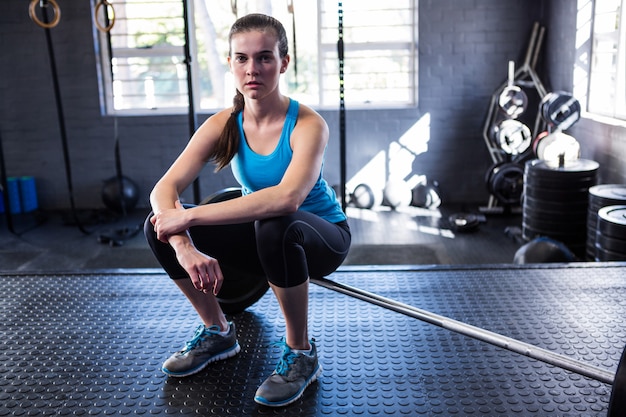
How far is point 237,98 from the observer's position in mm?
1758

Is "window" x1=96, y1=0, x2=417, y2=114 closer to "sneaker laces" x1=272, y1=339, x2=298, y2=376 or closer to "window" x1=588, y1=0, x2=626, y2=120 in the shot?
"window" x1=588, y1=0, x2=626, y2=120

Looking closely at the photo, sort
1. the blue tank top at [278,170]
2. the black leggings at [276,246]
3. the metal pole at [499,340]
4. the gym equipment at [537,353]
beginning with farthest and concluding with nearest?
the blue tank top at [278,170]
the black leggings at [276,246]
the metal pole at [499,340]
the gym equipment at [537,353]

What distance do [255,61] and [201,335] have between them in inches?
30.0

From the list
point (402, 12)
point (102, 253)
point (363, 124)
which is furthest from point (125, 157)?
point (402, 12)

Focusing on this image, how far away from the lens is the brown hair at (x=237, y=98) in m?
1.59

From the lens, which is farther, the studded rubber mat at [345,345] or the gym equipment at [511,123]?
the gym equipment at [511,123]

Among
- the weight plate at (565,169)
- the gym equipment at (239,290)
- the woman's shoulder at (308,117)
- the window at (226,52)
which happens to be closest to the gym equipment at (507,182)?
the weight plate at (565,169)

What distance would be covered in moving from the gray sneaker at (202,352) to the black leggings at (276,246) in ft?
0.63

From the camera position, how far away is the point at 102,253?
450cm

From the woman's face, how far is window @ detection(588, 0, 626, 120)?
3255mm

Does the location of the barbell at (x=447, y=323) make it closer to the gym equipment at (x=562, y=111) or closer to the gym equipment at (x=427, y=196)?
the gym equipment at (x=562, y=111)

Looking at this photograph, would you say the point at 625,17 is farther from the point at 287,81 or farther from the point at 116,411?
the point at 116,411

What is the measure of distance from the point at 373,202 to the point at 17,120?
10.7 ft

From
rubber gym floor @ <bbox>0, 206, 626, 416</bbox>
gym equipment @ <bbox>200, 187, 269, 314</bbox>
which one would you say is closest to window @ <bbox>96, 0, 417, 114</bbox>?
rubber gym floor @ <bbox>0, 206, 626, 416</bbox>
